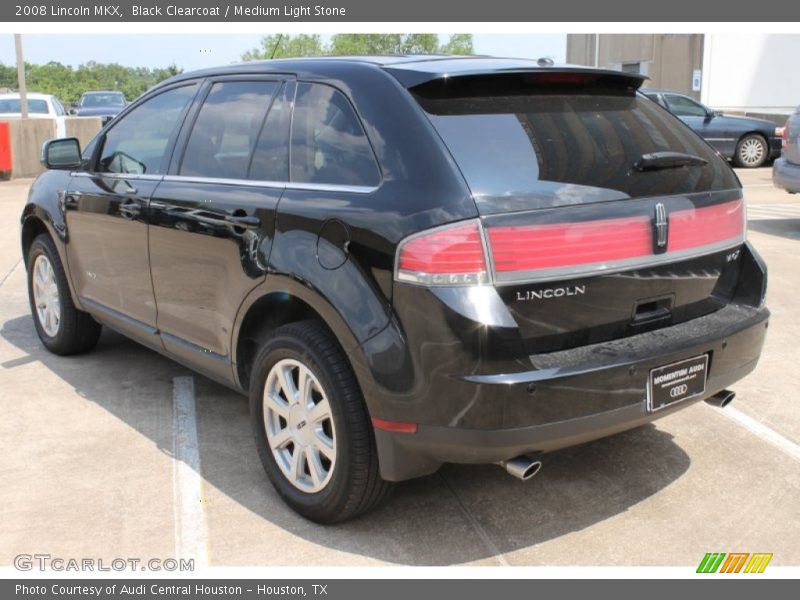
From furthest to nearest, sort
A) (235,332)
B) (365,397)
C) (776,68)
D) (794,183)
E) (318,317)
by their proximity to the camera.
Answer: (776,68), (794,183), (235,332), (318,317), (365,397)

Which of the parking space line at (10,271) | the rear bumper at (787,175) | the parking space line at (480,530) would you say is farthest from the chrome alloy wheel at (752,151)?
the parking space line at (480,530)

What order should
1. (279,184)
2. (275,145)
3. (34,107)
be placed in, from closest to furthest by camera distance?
(279,184)
(275,145)
(34,107)

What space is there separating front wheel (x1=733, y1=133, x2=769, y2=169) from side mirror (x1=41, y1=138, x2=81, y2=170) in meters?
15.3

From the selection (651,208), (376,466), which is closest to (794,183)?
(651,208)

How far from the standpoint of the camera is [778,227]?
→ 34.2 ft

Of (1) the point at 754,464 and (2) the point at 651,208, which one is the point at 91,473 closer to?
(2) the point at 651,208

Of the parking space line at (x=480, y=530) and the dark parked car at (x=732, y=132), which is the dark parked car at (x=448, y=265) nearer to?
the parking space line at (x=480, y=530)

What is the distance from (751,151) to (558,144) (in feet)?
53.1

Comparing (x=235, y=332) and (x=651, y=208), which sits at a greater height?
(x=651, y=208)

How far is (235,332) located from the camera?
3.92 m

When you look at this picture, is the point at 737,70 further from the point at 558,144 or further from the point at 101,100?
the point at 558,144

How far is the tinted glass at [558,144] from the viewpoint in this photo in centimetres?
313

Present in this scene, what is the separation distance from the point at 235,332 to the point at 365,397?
3.18 ft

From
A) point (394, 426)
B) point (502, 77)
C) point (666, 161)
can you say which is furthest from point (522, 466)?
point (502, 77)
